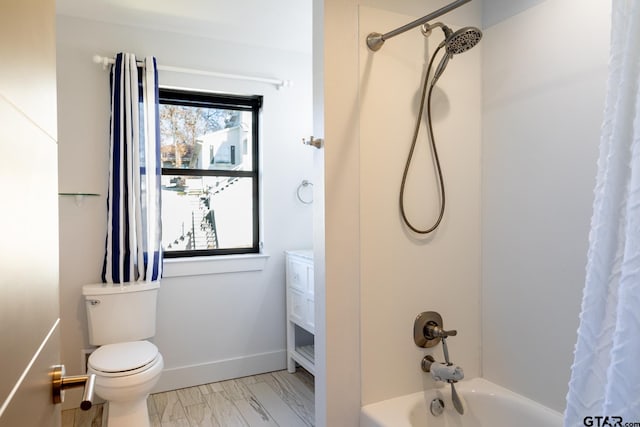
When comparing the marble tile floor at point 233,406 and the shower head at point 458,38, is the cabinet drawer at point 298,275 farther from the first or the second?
the shower head at point 458,38

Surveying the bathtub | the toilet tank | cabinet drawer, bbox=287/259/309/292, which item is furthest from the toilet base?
the bathtub

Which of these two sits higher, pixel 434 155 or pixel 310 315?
pixel 434 155

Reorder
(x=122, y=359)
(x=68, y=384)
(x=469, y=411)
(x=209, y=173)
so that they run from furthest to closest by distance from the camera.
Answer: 1. (x=209, y=173)
2. (x=122, y=359)
3. (x=469, y=411)
4. (x=68, y=384)

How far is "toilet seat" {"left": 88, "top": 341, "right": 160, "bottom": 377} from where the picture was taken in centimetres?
203

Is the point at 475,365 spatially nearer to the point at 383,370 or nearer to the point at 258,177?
the point at 383,370

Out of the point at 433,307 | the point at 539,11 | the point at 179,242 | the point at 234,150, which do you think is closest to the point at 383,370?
the point at 433,307

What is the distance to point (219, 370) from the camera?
A: 2.96 meters

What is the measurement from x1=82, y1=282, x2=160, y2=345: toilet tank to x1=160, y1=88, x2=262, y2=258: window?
18.8 inches

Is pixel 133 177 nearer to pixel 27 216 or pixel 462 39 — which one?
pixel 462 39

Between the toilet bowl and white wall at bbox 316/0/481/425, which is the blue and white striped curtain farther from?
white wall at bbox 316/0/481/425

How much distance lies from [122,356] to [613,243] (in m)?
2.26

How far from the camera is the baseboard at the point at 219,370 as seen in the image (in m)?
2.82

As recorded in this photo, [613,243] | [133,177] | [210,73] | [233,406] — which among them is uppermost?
[210,73]

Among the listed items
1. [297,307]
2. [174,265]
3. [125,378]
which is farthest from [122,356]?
[297,307]
